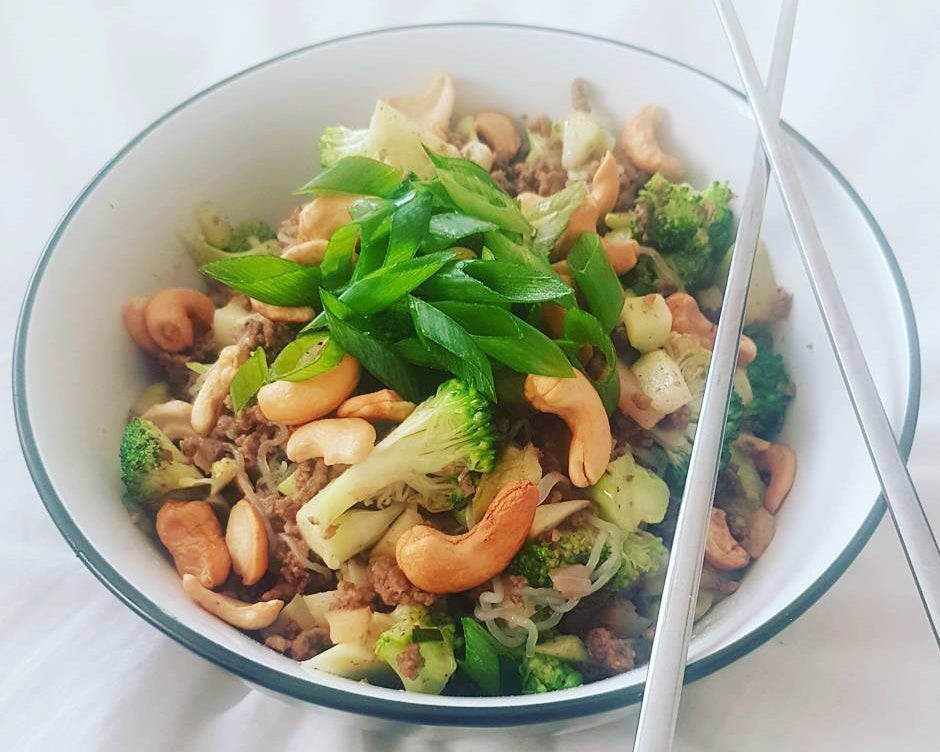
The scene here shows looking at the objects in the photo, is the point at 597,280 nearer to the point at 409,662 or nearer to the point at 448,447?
the point at 448,447

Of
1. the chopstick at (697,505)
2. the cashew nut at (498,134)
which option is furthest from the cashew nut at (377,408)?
the cashew nut at (498,134)

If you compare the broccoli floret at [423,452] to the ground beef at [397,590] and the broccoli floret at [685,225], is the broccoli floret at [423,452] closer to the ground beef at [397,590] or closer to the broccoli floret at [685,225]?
the ground beef at [397,590]

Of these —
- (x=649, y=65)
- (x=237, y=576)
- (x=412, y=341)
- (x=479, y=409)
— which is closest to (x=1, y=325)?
(x=237, y=576)

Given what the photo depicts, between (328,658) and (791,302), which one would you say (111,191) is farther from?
(791,302)

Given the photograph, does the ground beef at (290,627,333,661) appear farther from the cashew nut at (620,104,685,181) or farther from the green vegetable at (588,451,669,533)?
the cashew nut at (620,104,685,181)

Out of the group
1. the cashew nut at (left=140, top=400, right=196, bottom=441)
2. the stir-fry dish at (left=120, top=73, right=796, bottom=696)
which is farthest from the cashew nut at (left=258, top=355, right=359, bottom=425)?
the cashew nut at (left=140, top=400, right=196, bottom=441)

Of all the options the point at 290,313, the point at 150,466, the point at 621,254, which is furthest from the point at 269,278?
the point at 621,254

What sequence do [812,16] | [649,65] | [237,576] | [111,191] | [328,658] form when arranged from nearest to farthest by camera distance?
[328,658]
[237,576]
[111,191]
[649,65]
[812,16]
